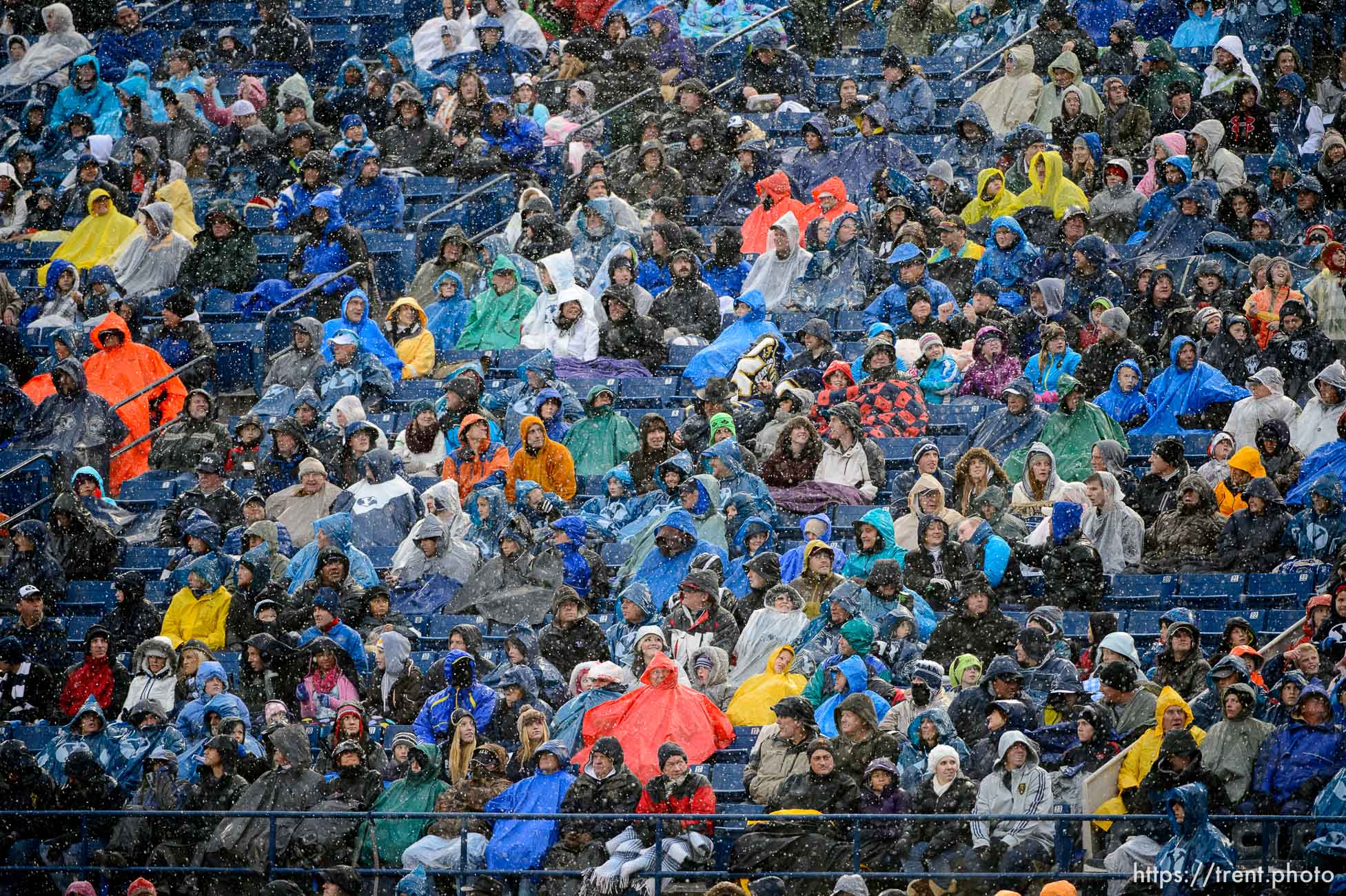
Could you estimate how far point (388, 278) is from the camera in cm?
1991

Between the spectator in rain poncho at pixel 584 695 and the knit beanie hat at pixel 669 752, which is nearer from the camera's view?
the knit beanie hat at pixel 669 752

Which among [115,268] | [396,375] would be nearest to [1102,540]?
[396,375]

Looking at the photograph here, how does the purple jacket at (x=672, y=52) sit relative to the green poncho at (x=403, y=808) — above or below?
above

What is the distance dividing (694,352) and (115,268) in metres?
5.31

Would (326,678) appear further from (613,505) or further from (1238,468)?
(1238,468)

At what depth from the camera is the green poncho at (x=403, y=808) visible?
14031 mm

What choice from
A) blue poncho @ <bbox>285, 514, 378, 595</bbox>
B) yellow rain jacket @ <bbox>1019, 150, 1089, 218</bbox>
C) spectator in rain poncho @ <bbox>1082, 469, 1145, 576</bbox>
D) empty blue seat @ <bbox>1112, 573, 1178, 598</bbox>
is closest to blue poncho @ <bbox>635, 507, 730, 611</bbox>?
blue poncho @ <bbox>285, 514, 378, 595</bbox>

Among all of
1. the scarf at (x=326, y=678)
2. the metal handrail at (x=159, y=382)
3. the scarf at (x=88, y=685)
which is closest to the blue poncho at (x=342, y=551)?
the scarf at (x=326, y=678)

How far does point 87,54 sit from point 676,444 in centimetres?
919

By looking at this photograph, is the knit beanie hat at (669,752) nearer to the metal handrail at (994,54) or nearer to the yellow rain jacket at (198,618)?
the yellow rain jacket at (198,618)

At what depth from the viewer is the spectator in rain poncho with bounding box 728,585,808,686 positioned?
14867mm

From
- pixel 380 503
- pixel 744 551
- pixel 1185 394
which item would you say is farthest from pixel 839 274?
pixel 380 503

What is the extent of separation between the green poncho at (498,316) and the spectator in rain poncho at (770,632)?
15.4 ft

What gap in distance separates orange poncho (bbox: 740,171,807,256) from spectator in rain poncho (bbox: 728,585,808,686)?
206 inches
